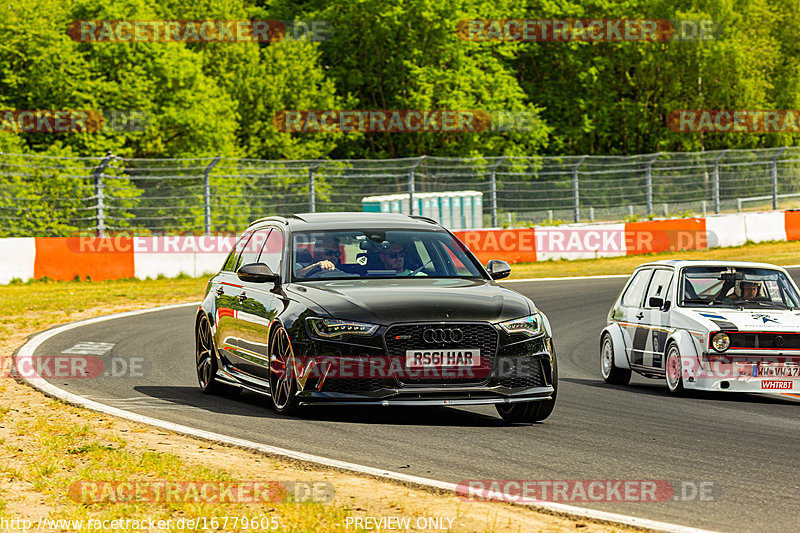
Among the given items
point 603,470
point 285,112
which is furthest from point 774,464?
point 285,112

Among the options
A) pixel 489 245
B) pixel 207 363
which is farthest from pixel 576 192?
pixel 207 363

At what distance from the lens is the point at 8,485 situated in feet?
21.7

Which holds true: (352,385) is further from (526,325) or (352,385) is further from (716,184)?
(716,184)

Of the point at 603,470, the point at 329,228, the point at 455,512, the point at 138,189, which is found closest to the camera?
the point at 455,512

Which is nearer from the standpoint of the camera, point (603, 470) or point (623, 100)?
point (603, 470)

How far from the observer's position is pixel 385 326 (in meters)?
8.56

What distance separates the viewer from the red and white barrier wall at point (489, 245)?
25938mm

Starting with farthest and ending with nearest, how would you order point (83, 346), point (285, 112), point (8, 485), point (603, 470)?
1. point (285, 112)
2. point (83, 346)
3. point (603, 470)
4. point (8, 485)

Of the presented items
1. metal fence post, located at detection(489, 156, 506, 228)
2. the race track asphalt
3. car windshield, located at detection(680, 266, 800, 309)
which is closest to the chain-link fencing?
metal fence post, located at detection(489, 156, 506, 228)

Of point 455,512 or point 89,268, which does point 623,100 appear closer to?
point 89,268

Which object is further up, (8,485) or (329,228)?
(329,228)

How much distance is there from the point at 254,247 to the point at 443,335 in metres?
3.06

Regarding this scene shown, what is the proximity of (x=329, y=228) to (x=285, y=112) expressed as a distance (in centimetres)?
4685

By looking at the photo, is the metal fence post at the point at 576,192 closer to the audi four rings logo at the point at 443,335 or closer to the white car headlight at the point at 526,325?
the white car headlight at the point at 526,325
